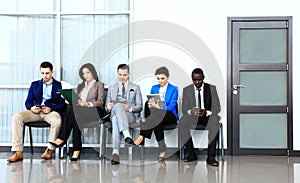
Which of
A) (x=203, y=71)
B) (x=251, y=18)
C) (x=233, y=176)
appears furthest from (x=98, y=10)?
(x=233, y=176)

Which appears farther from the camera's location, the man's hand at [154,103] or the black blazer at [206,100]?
the black blazer at [206,100]

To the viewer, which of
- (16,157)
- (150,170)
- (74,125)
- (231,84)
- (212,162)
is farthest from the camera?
(231,84)

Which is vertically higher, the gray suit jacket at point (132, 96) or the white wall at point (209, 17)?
the white wall at point (209, 17)

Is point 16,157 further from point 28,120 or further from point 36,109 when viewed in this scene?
point 36,109

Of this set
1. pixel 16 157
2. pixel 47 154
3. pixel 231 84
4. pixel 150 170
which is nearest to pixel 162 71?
pixel 231 84

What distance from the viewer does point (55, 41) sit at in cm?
661

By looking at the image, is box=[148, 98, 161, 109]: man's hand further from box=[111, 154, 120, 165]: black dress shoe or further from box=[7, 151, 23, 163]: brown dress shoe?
box=[7, 151, 23, 163]: brown dress shoe

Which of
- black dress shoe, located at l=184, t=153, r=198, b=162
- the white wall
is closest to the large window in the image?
the white wall

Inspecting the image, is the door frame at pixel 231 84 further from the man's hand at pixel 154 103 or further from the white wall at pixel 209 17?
the man's hand at pixel 154 103

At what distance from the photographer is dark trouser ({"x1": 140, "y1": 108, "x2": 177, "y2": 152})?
5.74 metres

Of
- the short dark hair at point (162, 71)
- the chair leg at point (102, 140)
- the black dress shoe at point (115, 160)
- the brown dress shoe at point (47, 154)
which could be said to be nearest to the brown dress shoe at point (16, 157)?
the brown dress shoe at point (47, 154)

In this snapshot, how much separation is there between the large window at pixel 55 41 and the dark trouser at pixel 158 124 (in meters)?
1.02

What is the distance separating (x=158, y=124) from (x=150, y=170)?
90 cm

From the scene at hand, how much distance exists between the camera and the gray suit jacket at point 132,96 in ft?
19.3
